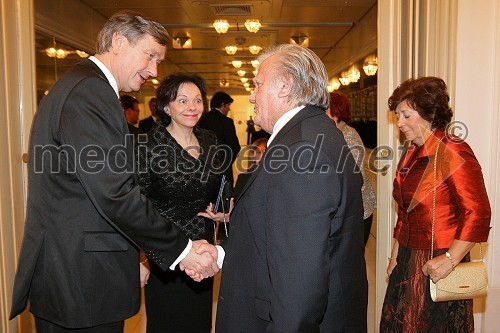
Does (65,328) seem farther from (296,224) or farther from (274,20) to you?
(274,20)

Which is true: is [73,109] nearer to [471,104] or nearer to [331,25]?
[471,104]

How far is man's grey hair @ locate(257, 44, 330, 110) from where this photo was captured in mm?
1517

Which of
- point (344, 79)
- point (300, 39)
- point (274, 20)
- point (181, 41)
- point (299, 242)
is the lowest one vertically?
point (299, 242)

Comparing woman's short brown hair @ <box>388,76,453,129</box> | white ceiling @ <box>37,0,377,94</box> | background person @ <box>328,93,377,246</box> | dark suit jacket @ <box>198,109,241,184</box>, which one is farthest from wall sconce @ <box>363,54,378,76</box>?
woman's short brown hair @ <box>388,76,453,129</box>

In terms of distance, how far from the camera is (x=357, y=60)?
938 cm

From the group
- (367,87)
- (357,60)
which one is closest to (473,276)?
(367,87)

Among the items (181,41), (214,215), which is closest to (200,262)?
(214,215)

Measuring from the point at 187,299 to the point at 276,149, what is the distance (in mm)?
1575

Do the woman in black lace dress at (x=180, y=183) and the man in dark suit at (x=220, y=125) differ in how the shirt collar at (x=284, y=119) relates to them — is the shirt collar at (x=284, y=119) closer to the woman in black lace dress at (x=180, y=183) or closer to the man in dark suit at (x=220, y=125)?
the woman in black lace dress at (x=180, y=183)

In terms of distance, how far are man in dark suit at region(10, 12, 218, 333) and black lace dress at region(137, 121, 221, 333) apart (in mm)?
720

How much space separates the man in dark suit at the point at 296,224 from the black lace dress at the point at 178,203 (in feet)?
3.11

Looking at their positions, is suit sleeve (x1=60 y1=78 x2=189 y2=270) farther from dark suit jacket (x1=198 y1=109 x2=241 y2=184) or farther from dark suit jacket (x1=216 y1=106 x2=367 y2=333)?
dark suit jacket (x1=198 y1=109 x2=241 y2=184)

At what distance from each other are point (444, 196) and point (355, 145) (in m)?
1.53

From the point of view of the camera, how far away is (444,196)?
7.07 feet
